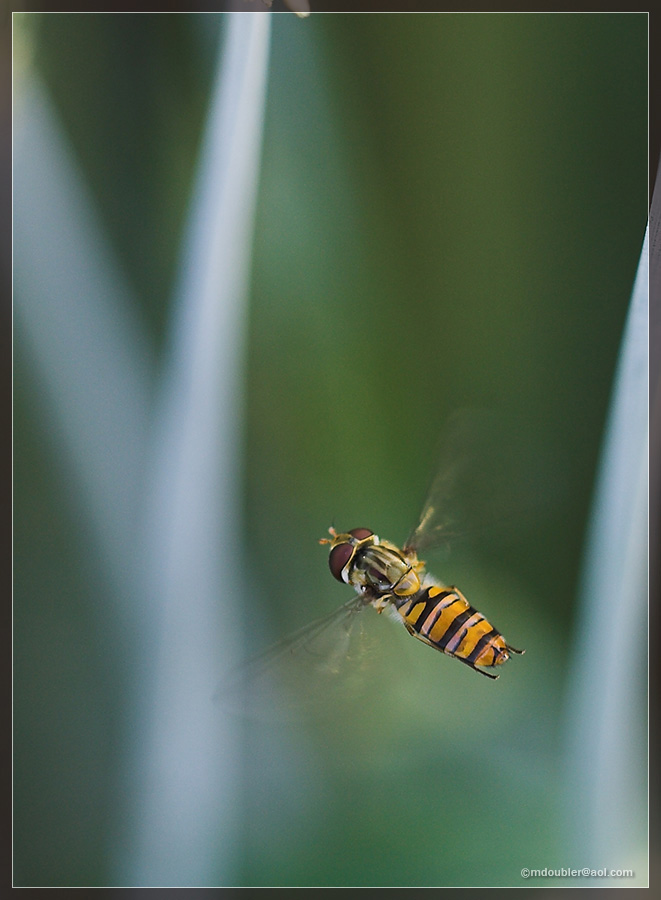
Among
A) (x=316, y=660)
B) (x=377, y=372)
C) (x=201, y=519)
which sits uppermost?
(x=377, y=372)

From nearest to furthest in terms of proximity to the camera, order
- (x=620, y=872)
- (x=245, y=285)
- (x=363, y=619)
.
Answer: (x=363, y=619) → (x=620, y=872) → (x=245, y=285)

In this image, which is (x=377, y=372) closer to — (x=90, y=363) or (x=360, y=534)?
(x=360, y=534)

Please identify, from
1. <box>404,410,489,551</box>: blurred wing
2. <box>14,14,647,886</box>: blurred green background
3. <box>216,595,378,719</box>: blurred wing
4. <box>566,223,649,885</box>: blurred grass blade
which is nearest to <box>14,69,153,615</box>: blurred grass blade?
<box>14,14,647,886</box>: blurred green background

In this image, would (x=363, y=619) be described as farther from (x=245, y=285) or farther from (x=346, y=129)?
(x=346, y=129)

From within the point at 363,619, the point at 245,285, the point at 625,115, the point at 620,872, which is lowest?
the point at 620,872

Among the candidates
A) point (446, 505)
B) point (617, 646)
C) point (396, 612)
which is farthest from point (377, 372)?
point (617, 646)

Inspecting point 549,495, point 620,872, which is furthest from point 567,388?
point 620,872

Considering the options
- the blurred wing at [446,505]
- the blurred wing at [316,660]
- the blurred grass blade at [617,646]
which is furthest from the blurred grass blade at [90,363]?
the blurred grass blade at [617,646]

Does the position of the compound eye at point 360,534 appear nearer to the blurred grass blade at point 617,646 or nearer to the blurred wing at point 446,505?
the blurred wing at point 446,505
